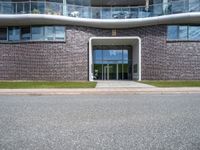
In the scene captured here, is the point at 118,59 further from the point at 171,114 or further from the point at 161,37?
the point at 171,114

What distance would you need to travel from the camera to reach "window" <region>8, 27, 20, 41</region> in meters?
31.9

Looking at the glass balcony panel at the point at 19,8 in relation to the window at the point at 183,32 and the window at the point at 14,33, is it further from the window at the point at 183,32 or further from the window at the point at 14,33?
the window at the point at 183,32

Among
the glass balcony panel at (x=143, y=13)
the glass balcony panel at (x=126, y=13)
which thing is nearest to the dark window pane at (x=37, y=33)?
the glass balcony panel at (x=126, y=13)

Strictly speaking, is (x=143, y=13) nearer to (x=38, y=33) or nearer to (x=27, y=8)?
(x=38, y=33)

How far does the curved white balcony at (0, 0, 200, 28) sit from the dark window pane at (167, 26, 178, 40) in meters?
0.89

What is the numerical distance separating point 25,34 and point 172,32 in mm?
15463

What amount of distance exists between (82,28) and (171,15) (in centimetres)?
933

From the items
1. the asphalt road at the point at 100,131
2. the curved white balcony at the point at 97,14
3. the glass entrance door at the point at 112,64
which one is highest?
the curved white balcony at the point at 97,14

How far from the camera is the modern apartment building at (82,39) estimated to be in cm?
3070

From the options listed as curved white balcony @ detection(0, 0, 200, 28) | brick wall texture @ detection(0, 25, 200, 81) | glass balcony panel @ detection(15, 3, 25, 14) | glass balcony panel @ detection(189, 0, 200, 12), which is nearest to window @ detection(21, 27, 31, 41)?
brick wall texture @ detection(0, 25, 200, 81)

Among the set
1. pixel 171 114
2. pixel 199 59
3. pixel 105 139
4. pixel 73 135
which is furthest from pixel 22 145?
pixel 199 59

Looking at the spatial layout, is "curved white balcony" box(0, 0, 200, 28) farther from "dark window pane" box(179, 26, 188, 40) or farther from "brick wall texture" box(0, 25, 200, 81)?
"brick wall texture" box(0, 25, 200, 81)

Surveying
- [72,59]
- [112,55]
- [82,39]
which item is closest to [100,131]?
[72,59]

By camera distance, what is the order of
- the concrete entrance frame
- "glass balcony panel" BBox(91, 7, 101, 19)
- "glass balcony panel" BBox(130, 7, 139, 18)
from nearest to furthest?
1. "glass balcony panel" BBox(130, 7, 139, 18)
2. "glass balcony panel" BBox(91, 7, 101, 19)
3. the concrete entrance frame
